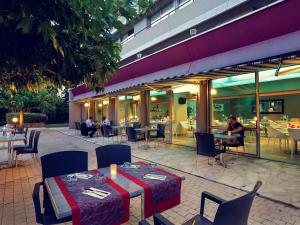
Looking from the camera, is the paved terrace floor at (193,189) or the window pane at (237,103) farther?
the window pane at (237,103)

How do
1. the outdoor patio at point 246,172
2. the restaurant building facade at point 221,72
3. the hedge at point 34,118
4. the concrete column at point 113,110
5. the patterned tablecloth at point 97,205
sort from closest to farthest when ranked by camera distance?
the patterned tablecloth at point 97,205
the outdoor patio at point 246,172
the restaurant building facade at point 221,72
the concrete column at point 113,110
the hedge at point 34,118

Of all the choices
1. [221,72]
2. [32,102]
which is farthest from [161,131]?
[32,102]

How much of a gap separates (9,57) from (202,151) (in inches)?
195

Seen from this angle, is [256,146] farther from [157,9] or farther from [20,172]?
[157,9]

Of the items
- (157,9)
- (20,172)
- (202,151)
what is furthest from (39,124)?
(202,151)

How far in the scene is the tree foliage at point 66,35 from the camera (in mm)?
2490

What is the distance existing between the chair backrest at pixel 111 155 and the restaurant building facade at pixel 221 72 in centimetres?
406

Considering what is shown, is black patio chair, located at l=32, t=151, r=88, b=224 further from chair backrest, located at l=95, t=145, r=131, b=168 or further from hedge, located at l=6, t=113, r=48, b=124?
hedge, located at l=6, t=113, r=48, b=124

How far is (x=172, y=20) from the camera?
42.3ft

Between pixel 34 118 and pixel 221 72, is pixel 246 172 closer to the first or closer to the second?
pixel 221 72

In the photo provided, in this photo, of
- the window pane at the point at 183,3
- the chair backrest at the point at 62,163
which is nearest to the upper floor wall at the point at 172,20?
the window pane at the point at 183,3

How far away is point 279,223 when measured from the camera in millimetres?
3256

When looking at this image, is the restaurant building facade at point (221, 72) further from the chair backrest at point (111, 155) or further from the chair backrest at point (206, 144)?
the chair backrest at point (111, 155)

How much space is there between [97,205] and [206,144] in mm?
4431
